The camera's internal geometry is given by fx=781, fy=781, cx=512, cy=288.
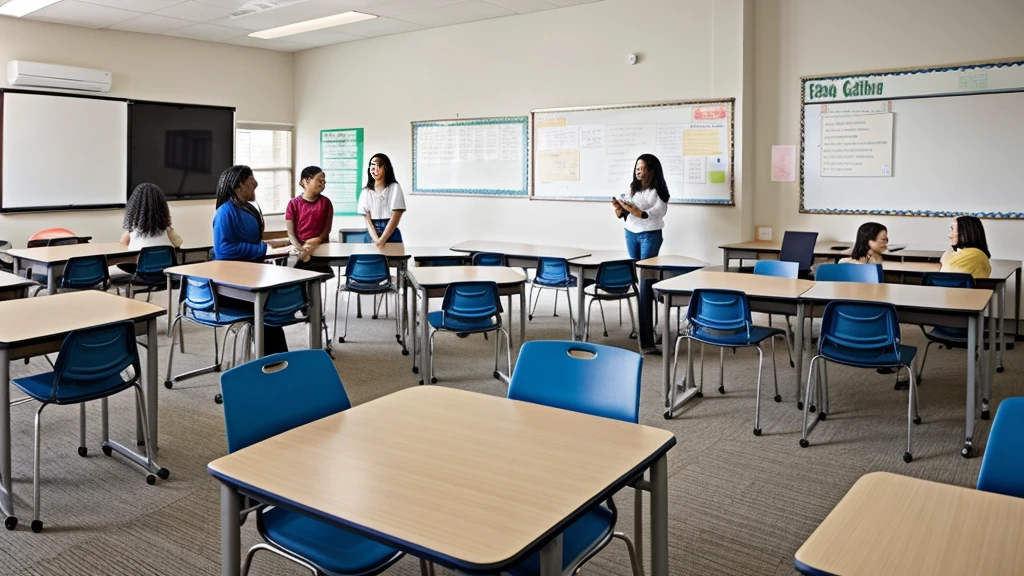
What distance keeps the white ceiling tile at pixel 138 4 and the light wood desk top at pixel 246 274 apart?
3556 millimetres

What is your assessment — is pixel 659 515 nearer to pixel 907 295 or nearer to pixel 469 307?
pixel 907 295

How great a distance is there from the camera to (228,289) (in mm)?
4621

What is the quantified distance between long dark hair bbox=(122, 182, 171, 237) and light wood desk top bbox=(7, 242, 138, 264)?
0.21 m

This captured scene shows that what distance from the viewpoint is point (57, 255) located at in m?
5.81

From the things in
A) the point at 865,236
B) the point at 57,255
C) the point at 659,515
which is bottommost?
the point at 659,515

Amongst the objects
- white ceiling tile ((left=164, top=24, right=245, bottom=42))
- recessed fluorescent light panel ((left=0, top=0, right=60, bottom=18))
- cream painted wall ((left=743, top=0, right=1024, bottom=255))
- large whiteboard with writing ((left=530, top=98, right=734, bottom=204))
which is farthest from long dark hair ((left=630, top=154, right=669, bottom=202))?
recessed fluorescent light panel ((left=0, top=0, right=60, bottom=18))

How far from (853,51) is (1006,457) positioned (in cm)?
572

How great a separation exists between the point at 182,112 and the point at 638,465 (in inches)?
353

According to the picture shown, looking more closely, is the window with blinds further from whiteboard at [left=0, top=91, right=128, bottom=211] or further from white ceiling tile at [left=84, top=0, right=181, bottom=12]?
white ceiling tile at [left=84, top=0, right=181, bottom=12]

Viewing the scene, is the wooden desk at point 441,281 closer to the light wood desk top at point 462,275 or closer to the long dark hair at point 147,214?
the light wood desk top at point 462,275

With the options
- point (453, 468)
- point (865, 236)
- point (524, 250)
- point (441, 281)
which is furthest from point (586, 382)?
point (524, 250)

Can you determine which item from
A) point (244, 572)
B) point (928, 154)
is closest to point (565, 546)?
point (244, 572)

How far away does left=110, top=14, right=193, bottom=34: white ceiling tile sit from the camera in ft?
26.7

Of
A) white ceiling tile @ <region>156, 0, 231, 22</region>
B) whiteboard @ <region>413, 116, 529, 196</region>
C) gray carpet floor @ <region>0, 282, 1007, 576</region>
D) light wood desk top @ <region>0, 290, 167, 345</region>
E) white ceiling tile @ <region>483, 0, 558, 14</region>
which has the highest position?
white ceiling tile @ <region>483, 0, 558, 14</region>
